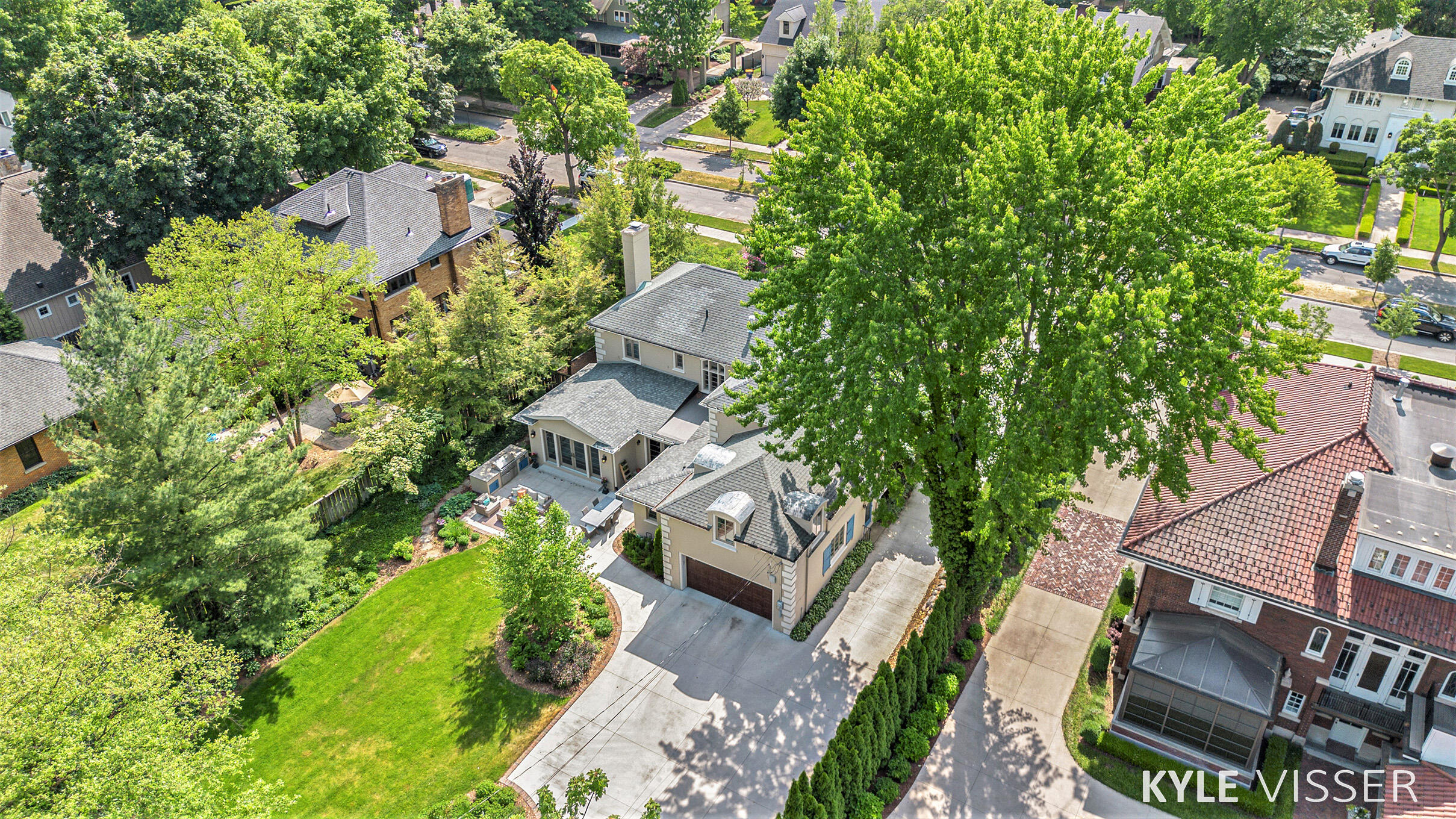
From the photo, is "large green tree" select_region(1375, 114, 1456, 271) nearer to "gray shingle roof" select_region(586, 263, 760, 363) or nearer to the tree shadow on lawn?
"gray shingle roof" select_region(586, 263, 760, 363)

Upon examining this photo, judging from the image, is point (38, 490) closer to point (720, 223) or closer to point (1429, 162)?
point (720, 223)

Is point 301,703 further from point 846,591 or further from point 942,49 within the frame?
point 942,49

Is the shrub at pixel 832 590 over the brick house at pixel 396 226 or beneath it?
beneath

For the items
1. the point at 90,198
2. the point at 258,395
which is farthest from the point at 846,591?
the point at 90,198

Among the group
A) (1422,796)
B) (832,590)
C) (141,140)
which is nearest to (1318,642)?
(1422,796)

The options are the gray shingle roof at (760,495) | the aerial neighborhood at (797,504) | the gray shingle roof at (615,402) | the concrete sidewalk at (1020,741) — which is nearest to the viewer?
the aerial neighborhood at (797,504)

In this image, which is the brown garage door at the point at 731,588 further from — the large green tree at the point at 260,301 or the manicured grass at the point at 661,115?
the manicured grass at the point at 661,115

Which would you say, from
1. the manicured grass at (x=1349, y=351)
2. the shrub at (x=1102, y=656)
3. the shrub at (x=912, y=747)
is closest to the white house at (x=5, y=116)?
the shrub at (x=912, y=747)
